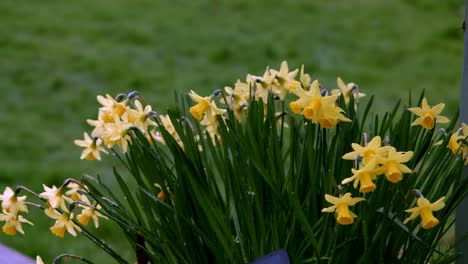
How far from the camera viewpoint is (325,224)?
1.21 m

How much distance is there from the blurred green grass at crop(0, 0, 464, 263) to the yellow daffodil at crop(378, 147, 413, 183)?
7.10 feet

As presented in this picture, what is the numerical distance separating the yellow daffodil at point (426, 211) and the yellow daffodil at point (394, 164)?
0.23 feet

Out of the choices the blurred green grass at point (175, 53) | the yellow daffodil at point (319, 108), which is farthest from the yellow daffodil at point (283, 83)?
the blurred green grass at point (175, 53)

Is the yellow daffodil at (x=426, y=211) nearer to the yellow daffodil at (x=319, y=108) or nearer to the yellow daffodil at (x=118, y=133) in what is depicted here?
the yellow daffodil at (x=319, y=108)

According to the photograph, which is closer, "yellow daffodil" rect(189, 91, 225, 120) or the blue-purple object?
the blue-purple object

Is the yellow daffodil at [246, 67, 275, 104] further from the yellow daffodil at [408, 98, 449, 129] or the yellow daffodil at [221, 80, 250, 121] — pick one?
the yellow daffodil at [408, 98, 449, 129]

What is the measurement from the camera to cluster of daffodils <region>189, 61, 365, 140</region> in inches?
47.3

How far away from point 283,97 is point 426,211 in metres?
0.40

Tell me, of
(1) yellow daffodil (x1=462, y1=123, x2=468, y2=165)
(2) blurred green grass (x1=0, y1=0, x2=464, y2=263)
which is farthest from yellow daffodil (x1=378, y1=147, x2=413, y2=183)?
(2) blurred green grass (x1=0, y1=0, x2=464, y2=263)

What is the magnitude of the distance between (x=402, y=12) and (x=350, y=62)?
0.87 metres

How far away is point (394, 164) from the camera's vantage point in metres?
1.13

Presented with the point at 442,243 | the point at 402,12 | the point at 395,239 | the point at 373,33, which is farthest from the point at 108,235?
the point at 402,12

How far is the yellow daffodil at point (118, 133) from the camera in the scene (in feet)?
4.36

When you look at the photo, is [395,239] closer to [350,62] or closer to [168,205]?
[168,205]
